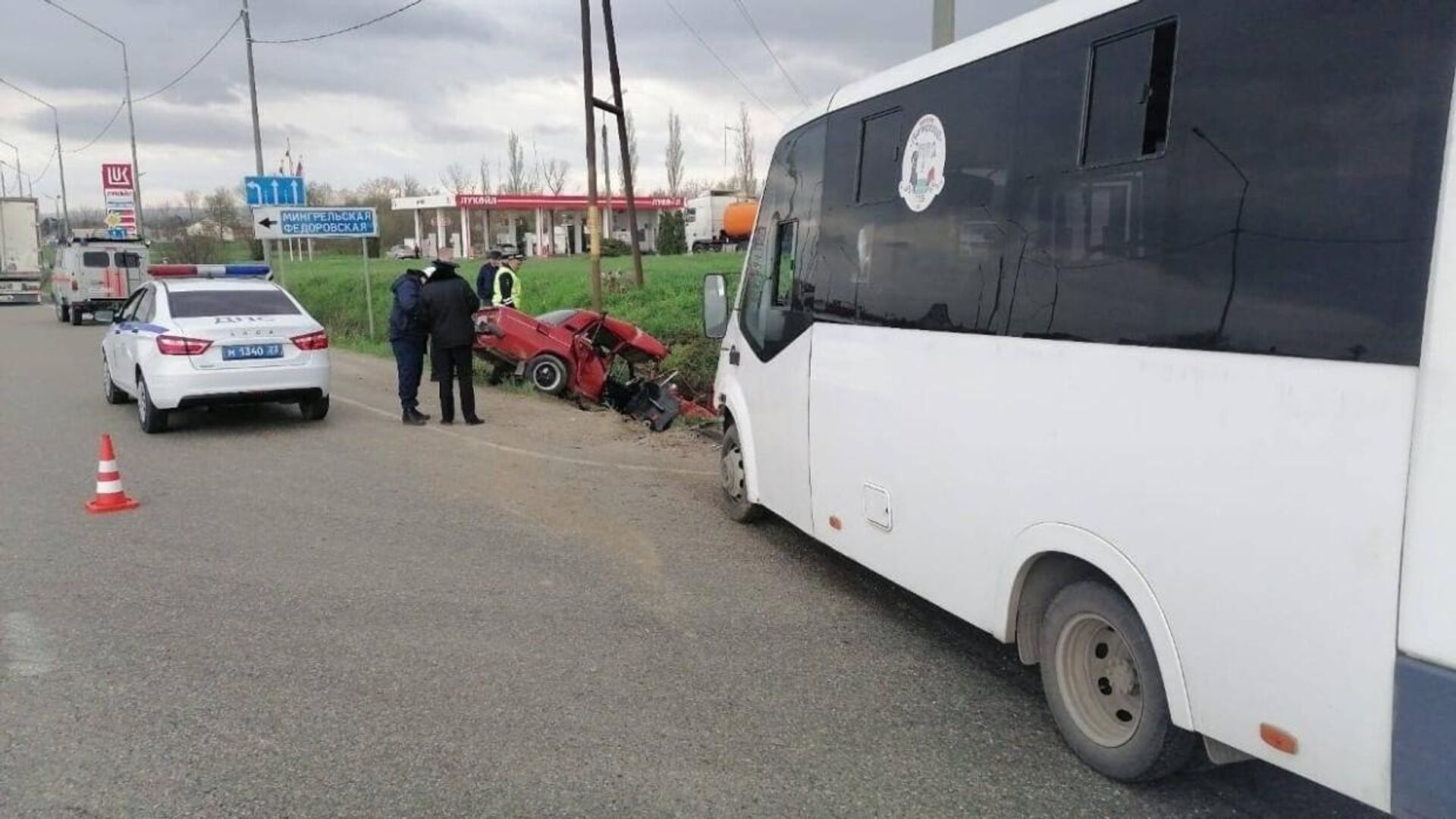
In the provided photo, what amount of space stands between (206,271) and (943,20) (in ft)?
29.9

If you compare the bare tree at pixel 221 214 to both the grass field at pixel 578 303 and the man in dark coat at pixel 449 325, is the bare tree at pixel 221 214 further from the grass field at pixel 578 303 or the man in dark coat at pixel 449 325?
the man in dark coat at pixel 449 325

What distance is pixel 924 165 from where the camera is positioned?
15.0 ft

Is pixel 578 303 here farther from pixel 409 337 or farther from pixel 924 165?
pixel 924 165

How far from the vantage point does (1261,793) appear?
3488 millimetres

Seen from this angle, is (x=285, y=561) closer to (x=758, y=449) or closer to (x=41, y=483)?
(x=758, y=449)

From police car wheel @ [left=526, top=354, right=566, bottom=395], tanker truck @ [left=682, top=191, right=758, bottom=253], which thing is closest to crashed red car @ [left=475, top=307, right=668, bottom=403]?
police car wheel @ [left=526, top=354, right=566, bottom=395]

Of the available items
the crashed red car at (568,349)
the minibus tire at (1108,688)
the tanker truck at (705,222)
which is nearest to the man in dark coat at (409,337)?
the crashed red car at (568,349)

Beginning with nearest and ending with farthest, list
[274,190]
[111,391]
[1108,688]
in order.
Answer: [1108,688], [111,391], [274,190]

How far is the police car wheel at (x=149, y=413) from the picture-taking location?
409 inches

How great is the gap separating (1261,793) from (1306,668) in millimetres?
1051

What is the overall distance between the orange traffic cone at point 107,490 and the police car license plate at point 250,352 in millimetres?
2978

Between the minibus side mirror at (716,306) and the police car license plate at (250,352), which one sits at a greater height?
the minibus side mirror at (716,306)

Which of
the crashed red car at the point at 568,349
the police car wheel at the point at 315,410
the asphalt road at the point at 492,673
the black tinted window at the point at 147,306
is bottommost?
→ the asphalt road at the point at 492,673

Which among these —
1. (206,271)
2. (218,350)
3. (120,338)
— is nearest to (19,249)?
(206,271)
